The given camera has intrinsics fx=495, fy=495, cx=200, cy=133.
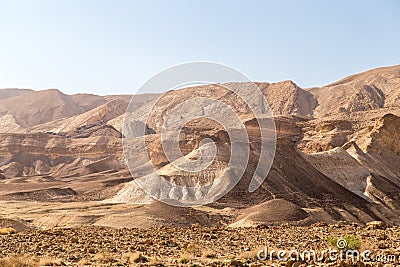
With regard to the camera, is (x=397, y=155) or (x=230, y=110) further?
(x=230, y=110)

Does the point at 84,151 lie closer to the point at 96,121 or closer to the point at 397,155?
the point at 96,121

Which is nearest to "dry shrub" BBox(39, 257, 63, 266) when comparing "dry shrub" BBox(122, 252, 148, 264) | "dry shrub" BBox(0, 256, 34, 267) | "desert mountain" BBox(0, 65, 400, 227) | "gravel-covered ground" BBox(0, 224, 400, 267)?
"gravel-covered ground" BBox(0, 224, 400, 267)

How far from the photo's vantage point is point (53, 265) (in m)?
10.2

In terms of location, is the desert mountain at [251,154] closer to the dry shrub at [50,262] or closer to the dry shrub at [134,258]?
the dry shrub at [134,258]

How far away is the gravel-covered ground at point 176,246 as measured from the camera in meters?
10.5

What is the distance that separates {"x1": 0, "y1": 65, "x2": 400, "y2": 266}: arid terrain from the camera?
1364 centimetres

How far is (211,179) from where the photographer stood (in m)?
43.2

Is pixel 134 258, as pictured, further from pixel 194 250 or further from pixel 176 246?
pixel 176 246

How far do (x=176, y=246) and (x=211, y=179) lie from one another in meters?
29.9

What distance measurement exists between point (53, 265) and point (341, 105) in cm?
11466

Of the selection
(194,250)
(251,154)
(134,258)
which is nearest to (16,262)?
(134,258)

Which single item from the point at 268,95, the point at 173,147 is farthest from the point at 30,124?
the point at 173,147

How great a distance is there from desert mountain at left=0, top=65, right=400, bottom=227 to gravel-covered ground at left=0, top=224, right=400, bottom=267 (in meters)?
12.4

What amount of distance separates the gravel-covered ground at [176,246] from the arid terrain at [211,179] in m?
0.05
